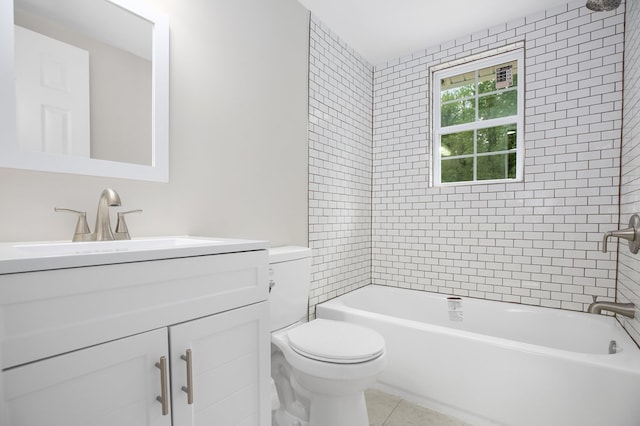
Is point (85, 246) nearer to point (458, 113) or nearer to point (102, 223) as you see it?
point (102, 223)

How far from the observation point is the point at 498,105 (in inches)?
104

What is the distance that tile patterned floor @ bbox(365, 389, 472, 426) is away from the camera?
5.98 ft

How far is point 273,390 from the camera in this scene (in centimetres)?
195

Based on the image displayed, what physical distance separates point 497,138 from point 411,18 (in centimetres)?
120

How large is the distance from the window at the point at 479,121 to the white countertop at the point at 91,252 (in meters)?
2.23

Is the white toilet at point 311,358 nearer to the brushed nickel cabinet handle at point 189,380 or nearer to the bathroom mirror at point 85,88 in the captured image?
the brushed nickel cabinet handle at point 189,380

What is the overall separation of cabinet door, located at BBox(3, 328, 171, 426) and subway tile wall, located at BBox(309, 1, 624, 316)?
61.6 inches

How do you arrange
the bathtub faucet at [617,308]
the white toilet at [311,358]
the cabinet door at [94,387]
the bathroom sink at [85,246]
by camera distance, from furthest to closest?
the bathtub faucet at [617,308] → the white toilet at [311,358] → the bathroom sink at [85,246] → the cabinet door at [94,387]

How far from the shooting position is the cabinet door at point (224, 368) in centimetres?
93

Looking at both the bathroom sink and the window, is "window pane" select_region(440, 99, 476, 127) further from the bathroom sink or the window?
the bathroom sink

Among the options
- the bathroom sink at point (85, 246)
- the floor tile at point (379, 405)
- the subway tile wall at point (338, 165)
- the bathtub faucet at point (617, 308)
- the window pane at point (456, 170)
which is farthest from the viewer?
the window pane at point (456, 170)

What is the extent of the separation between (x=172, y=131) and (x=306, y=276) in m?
1.07

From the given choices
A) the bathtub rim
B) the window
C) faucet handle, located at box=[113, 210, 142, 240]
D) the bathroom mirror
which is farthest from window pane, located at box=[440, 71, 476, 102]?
faucet handle, located at box=[113, 210, 142, 240]

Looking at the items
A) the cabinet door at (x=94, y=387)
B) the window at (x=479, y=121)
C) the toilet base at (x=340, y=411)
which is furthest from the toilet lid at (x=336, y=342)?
the window at (x=479, y=121)
